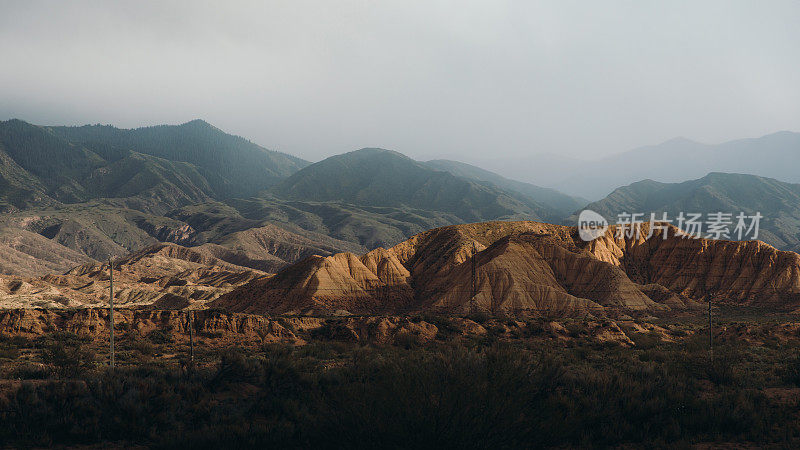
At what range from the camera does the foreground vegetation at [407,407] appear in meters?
10.3

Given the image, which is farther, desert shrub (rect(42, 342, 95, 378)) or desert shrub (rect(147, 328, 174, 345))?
desert shrub (rect(147, 328, 174, 345))

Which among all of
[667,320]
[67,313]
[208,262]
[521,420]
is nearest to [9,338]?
[67,313]

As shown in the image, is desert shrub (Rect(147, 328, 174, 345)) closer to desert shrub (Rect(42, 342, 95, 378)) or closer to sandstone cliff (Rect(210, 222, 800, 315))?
desert shrub (Rect(42, 342, 95, 378))

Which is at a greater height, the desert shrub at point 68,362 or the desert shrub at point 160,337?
the desert shrub at point 68,362

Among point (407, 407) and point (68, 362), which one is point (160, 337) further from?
point (407, 407)

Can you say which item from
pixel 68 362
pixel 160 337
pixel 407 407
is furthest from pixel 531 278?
pixel 407 407

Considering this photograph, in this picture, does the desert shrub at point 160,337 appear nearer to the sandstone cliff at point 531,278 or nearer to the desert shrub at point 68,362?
the desert shrub at point 68,362

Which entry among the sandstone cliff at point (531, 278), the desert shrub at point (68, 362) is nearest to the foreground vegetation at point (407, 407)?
the desert shrub at point (68, 362)

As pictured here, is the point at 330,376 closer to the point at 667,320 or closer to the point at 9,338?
the point at 9,338

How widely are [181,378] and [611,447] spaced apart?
12546 millimetres

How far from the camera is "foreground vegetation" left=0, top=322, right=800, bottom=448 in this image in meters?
10.3

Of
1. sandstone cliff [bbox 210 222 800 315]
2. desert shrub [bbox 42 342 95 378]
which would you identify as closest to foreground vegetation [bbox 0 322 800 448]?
desert shrub [bbox 42 342 95 378]

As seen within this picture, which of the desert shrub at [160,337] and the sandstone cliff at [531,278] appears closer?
the desert shrub at [160,337]

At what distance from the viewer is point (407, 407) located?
10.3m
